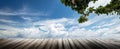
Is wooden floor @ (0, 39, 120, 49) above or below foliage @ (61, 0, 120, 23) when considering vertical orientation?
below

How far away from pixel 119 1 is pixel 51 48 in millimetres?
6084

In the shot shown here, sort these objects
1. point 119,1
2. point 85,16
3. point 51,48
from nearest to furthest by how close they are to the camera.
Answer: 1. point 51,48
2. point 119,1
3. point 85,16

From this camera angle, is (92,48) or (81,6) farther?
(81,6)

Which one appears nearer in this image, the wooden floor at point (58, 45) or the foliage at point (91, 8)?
the wooden floor at point (58, 45)

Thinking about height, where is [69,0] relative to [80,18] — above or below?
above

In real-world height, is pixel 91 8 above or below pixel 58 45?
above

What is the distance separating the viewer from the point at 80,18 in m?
12.7

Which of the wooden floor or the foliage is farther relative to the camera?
the foliage

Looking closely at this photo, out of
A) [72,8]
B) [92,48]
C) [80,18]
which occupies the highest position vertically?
[72,8]

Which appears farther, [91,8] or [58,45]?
[91,8]

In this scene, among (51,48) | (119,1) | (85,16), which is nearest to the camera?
(51,48)

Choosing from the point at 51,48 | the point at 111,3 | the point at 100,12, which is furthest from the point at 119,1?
the point at 51,48

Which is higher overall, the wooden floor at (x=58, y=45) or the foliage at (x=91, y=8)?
the foliage at (x=91, y=8)

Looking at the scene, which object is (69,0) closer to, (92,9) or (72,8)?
(72,8)
